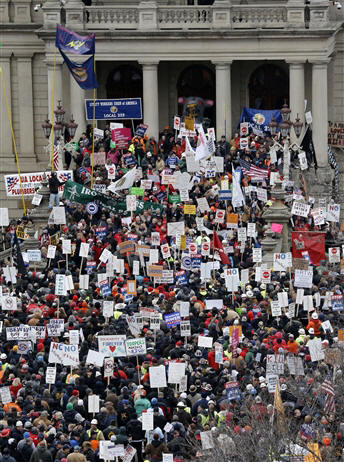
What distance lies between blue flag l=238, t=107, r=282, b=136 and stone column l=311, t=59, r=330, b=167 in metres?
1.29

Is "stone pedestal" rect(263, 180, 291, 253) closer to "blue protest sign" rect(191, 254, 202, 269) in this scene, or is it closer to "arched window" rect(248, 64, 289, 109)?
"blue protest sign" rect(191, 254, 202, 269)

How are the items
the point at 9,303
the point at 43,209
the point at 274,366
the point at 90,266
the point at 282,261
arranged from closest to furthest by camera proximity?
the point at 274,366 < the point at 9,303 < the point at 282,261 < the point at 90,266 < the point at 43,209

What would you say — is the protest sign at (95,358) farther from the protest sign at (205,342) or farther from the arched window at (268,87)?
the arched window at (268,87)

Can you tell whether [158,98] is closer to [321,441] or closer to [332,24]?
[332,24]

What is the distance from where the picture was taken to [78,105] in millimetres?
60406

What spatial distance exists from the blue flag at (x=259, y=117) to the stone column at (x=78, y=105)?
5285 mm

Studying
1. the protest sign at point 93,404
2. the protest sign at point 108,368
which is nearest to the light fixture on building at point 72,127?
the protest sign at point 108,368

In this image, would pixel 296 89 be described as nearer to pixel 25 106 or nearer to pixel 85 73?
pixel 85 73

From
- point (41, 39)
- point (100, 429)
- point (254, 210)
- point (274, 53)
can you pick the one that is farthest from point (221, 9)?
point (100, 429)

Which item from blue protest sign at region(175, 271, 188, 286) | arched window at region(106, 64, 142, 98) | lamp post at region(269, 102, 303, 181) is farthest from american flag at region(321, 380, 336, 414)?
arched window at region(106, 64, 142, 98)

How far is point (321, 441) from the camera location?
104 feet

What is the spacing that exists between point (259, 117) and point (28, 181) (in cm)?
1115

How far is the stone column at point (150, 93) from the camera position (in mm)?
60781

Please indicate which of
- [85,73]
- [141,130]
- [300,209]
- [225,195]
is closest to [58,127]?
[85,73]
